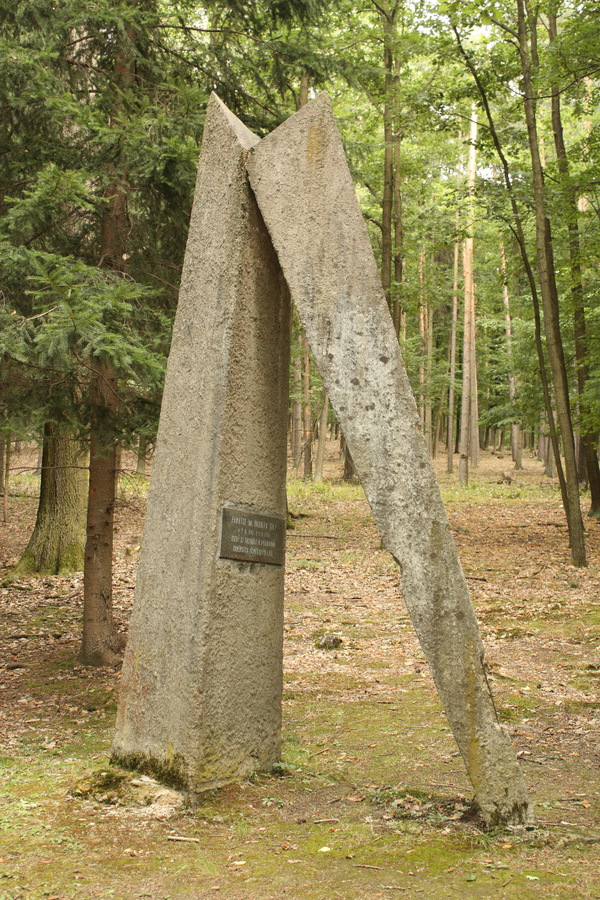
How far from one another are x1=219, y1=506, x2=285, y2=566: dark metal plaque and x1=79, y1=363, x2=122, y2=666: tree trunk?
8.39 ft

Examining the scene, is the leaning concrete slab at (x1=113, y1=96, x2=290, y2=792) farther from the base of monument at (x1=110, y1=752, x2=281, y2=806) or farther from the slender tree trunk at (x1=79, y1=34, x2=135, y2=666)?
the slender tree trunk at (x1=79, y1=34, x2=135, y2=666)

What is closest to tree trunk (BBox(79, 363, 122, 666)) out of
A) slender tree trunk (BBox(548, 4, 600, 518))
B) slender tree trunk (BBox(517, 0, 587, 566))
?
slender tree trunk (BBox(517, 0, 587, 566))

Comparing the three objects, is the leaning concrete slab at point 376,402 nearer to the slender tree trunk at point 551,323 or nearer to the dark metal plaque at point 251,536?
the dark metal plaque at point 251,536

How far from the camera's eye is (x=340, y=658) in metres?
7.57

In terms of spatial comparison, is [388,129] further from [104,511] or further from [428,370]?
[428,370]

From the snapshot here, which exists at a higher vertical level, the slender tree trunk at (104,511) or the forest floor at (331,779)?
the slender tree trunk at (104,511)

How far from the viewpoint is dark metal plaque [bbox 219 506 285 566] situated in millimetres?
4371

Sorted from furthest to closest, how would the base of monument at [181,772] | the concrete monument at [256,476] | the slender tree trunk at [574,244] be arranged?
the slender tree trunk at [574,244]
the base of monument at [181,772]
the concrete monument at [256,476]

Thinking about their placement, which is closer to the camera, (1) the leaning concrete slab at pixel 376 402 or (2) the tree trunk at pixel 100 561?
(1) the leaning concrete slab at pixel 376 402

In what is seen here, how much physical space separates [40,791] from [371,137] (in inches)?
722

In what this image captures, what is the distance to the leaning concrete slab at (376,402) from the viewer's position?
3.86m

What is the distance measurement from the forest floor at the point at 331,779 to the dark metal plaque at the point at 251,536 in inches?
51.9

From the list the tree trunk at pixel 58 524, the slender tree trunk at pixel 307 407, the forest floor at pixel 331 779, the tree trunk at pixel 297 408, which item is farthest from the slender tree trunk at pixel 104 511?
the tree trunk at pixel 297 408

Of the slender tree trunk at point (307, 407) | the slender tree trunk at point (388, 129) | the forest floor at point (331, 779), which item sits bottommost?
the forest floor at point (331, 779)
